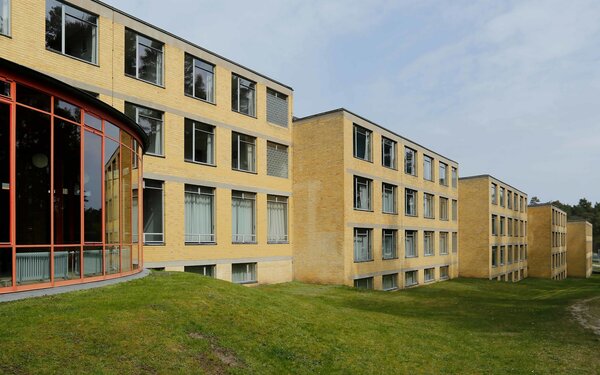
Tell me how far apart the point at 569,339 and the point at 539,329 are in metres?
1.92

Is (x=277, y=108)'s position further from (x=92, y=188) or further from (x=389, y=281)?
(x=92, y=188)

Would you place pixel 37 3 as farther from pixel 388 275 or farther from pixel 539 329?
pixel 388 275

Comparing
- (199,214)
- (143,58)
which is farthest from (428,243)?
(143,58)

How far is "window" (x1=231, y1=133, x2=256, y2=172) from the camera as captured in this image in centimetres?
2548

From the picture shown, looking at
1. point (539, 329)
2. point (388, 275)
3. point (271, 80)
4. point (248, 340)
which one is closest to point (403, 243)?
point (388, 275)

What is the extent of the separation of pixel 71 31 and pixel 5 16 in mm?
2468

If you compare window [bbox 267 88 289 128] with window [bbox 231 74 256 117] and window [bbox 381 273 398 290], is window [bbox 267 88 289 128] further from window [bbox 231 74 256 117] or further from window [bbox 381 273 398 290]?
window [bbox 381 273 398 290]

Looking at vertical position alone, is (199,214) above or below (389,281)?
above

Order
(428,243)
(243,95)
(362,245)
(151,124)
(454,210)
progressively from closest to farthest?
(151,124), (243,95), (362,245), (428,243), (454,210)

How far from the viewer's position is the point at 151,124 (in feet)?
70.2

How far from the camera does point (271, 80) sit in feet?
91.6

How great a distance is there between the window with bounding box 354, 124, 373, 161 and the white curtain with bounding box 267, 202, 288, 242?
18.6ft

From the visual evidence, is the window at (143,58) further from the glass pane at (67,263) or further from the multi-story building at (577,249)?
the multi-story building at (577,249)

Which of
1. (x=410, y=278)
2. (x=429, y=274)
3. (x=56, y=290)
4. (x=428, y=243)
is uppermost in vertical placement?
(x=56, y=290)
